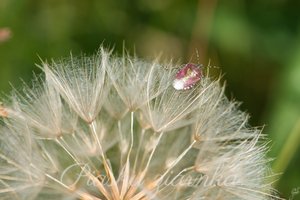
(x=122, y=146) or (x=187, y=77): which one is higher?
(x=187, y=77)

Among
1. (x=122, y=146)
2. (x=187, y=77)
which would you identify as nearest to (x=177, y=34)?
(x=122, y=146)

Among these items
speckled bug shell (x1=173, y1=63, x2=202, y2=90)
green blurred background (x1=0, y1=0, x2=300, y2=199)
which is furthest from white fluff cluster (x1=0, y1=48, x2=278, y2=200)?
green blurred background (x1=0, y1=0, x2=300, y2=199)

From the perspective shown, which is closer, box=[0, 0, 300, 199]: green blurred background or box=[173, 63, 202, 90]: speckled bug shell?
box=[173, 63, 202, 90]: speckled bug shell

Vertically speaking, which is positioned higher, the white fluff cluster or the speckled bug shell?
the speckled bug shell

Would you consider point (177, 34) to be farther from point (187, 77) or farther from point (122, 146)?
point (187, 77)

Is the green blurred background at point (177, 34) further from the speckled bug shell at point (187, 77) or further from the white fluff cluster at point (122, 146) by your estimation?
the speckled bug shell at point (187, 77)

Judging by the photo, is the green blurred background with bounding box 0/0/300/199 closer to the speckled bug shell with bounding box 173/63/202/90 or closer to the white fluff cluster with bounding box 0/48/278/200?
the white fluff cluster with bounding box 0/48/278/200

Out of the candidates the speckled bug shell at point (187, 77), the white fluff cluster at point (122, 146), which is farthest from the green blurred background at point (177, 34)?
the speckled bug shell at point (187, 77)
